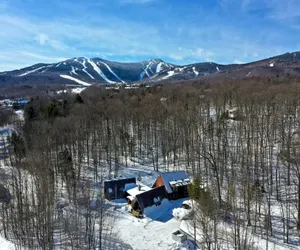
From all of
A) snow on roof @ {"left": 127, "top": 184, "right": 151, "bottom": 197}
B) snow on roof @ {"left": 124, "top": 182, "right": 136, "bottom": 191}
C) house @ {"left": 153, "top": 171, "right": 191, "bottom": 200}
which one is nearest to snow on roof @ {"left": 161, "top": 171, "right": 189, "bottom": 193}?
house @ {"left": 153, "top": 171, "right": 191, "bottom": 200}

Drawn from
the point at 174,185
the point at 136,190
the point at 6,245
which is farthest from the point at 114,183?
the point at 6,245

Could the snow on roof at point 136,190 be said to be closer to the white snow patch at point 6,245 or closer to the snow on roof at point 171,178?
the snow on roof at point 171,178

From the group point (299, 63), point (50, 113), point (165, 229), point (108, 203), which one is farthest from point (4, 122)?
point (299, 63)

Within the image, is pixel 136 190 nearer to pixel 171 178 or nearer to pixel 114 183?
pixel 114 183

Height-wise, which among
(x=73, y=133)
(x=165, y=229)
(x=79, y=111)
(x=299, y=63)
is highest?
(x=299, y=63)

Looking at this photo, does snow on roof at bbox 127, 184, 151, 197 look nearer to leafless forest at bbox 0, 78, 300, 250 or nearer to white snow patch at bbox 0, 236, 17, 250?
leafless forest at bbox 0, 78, 300, 250

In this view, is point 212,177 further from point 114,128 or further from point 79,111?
point 79,111
